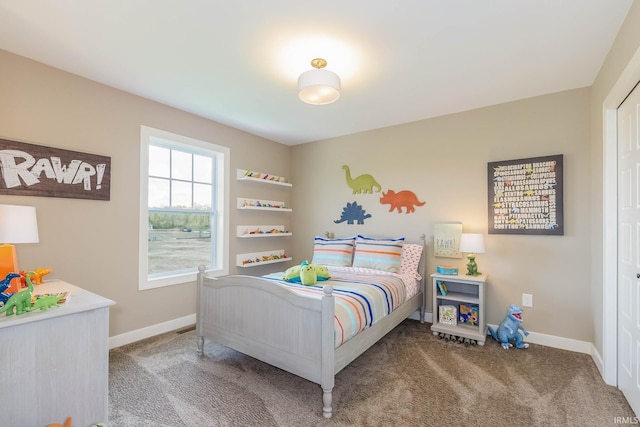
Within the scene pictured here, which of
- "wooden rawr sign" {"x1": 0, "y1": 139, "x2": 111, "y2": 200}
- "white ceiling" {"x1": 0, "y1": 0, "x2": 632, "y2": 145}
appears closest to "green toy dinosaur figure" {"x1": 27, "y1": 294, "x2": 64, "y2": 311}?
"wooden rawr sign" {"x1": 0, "y1": 139, "x2": 111, "y2": 200}

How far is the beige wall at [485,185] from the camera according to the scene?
9.19 feet

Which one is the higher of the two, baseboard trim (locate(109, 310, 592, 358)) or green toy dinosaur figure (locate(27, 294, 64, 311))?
green toy dinosaur figure (locate(27, 294, 64, 311))

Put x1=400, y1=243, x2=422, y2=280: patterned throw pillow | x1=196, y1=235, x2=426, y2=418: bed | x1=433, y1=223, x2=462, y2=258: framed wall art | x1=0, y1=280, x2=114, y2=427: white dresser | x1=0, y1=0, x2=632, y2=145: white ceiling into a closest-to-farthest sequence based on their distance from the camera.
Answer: x1=0, y1=280, x2=114, y2=427: white dresser → x1=0, y1=0, x2=632, y2=145: white ceiling → x1=196, y1=235, x2=426, y2=418: bed → x1=433, y1=223, x2=462, y2=258: framed wall art → x1=400, y1=243, x2=422, y2=280: patterned throw pillow

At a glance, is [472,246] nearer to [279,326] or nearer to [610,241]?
[610,241]

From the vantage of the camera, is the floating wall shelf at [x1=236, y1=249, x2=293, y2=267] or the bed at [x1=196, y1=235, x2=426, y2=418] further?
the floating wall shelf at [x1=236, y1=249, x2=293, y2=267]

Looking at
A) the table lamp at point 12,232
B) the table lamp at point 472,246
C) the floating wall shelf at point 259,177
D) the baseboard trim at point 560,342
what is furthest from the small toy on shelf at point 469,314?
the table lamp at point 12,232

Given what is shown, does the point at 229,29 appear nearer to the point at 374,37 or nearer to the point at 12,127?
the point at 374,37

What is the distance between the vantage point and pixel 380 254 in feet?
11.4

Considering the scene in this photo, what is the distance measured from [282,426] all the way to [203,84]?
2766 millimetres

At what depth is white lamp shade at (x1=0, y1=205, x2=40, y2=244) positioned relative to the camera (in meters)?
1.82

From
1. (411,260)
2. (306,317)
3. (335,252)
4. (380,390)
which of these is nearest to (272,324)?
(306,317)

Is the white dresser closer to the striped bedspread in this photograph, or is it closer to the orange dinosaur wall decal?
the striped bedspread

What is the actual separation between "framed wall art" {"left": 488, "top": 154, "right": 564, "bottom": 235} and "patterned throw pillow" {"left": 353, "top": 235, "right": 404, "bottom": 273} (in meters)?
1.02

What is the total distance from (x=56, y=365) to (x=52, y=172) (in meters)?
1.71
